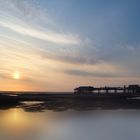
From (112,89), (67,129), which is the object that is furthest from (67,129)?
(112,89)

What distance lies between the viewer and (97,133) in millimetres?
26656

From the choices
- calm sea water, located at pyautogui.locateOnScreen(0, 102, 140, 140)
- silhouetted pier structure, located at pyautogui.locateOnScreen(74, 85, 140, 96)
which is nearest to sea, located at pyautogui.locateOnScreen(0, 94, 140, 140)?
calm sea water, located at pyautogui.locateOnScreen(0, 102, 140, 140)

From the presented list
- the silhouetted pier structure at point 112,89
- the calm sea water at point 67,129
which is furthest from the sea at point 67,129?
the silhouetted pier structure at point 112,89

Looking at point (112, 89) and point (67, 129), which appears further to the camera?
point (112, 89)

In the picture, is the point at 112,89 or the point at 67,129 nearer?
the point at 67,129

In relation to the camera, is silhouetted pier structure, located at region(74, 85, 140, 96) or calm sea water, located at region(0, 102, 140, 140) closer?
calm sea water, located at region(0, 102, 140, 140)

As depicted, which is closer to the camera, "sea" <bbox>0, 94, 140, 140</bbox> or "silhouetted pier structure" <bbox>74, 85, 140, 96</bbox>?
A: "sea" <bbox>0, 94, 140, 140</bbox>

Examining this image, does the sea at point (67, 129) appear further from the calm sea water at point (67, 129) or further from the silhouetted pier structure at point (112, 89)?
the silhouetted pier structure at point (112, 89)

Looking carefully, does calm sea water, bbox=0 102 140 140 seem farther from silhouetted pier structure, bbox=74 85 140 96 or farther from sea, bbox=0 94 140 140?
silhouetted pier structure, bbox=74 85 140 96

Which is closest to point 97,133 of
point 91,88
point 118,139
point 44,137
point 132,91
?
point 118,139

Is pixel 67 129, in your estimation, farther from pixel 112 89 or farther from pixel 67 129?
pixel 112 89

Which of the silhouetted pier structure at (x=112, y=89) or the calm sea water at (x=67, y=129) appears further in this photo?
the silhouetted pier structure at (x=112, y=89)

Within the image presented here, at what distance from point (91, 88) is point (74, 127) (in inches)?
2884

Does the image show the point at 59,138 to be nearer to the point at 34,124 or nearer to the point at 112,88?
the point at 34,124
